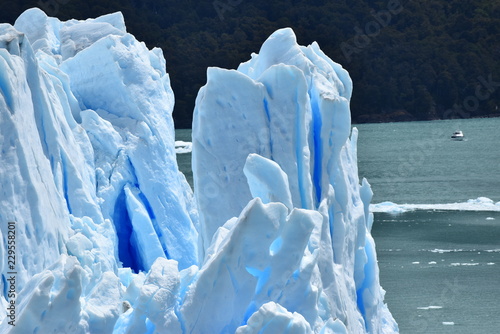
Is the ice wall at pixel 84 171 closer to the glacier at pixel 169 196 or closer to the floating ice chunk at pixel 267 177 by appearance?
the glacier at pixel 169 196

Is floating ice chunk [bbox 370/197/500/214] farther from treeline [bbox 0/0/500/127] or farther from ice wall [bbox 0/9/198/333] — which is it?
ice wall [bbox 0/9/198/333]

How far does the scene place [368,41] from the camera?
226 feet

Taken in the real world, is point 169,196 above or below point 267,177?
below

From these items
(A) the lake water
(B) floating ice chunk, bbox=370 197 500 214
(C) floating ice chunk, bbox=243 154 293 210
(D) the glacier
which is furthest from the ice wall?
(B) floating ice chunk, bbox=370 197 500 214

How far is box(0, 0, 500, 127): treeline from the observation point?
47.1 metres

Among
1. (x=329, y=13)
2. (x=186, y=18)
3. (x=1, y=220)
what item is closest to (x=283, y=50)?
(x=1, y=220)

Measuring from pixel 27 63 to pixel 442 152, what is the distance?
5066 centimetres

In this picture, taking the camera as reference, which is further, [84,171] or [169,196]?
[169,196]

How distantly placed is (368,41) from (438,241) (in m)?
44.6

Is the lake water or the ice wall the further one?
the lake water

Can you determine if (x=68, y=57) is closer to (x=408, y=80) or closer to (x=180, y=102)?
(x=180, y=102)

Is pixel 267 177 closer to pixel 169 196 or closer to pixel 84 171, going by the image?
pixel 84 171

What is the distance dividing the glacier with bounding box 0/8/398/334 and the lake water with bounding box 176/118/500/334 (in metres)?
4.90

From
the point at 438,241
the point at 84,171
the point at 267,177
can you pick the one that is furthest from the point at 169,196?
the point at 438,241
